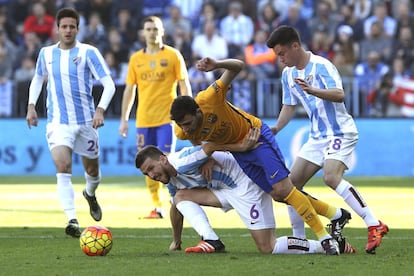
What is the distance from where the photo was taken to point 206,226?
9.42m

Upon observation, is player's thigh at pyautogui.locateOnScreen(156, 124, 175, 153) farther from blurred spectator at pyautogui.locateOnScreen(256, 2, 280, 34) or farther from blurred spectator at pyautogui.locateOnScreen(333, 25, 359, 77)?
blurred spectator at pyautogui.locateOnScreen(256, 2, 280, 34)

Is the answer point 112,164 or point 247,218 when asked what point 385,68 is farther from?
point 247,218

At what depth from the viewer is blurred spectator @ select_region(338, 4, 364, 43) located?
24641mm

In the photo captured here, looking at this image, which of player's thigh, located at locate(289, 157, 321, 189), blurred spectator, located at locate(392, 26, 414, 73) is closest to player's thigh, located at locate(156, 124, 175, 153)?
player's thigh, located at locate(289, 157, 321, 189)

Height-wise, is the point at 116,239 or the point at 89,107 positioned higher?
the point at 89,107

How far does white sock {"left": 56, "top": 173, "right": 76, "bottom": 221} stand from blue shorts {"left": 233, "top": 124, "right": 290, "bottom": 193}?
2.51 m

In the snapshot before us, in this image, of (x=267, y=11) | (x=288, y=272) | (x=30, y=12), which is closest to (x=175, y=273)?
(x=288, y=272)

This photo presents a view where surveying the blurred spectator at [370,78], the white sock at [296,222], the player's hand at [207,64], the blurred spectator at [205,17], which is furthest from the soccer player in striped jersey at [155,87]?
the blurred spectator at [205,17]

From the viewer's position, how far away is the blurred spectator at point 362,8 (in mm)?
25297

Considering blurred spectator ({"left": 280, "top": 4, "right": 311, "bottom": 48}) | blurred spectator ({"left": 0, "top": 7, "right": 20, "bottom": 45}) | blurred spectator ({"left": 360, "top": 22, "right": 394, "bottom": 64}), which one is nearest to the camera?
blurred spectator ({"left": 360, "top": 22, "right": 394, "bottom": 64})

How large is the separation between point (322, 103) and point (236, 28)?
1491cm

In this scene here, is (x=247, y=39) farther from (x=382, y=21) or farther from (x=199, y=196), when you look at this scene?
(x=199, y=196)

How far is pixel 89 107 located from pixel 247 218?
3.05m

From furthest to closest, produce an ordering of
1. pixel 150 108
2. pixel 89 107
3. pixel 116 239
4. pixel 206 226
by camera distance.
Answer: pixel 150 108 < pixel 89 107 < pixel 116 239 < pixel 206 226
